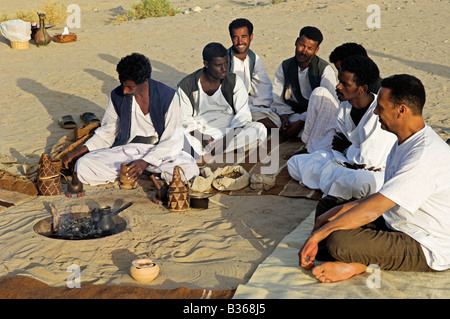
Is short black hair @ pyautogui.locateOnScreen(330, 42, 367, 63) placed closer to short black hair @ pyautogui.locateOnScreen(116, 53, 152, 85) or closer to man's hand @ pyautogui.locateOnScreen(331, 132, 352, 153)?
man's hand @ pyautogui.locateOnScreen(331, 132, 352, 153)

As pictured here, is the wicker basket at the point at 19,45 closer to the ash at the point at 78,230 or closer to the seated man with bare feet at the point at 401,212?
the ash at the point at 78,230

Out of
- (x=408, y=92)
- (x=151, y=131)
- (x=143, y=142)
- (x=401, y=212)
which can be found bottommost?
(x=143, y=142)

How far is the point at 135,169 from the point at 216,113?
1.71m

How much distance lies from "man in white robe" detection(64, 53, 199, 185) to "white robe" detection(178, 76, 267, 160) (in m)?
0.74

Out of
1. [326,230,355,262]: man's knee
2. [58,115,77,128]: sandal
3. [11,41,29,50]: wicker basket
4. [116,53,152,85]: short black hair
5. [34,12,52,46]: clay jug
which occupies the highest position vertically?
[116,53,152,85]: short black hair

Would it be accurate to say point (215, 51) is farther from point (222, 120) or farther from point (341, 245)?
point (341, 245)

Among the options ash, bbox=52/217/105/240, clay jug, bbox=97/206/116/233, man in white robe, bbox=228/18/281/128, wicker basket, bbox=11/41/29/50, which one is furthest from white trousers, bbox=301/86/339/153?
wicker basket, bbox=11/41/29/50

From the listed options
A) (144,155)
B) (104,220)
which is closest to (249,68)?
(144,155)

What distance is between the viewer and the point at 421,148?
11.4 ft

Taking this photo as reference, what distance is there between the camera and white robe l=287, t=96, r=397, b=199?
5152mm

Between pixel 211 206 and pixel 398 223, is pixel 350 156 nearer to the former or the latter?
pixel 211 206

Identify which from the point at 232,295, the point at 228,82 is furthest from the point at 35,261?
the point at 228,82

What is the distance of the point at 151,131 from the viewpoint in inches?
247

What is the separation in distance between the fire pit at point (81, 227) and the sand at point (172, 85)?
0.44 feet
